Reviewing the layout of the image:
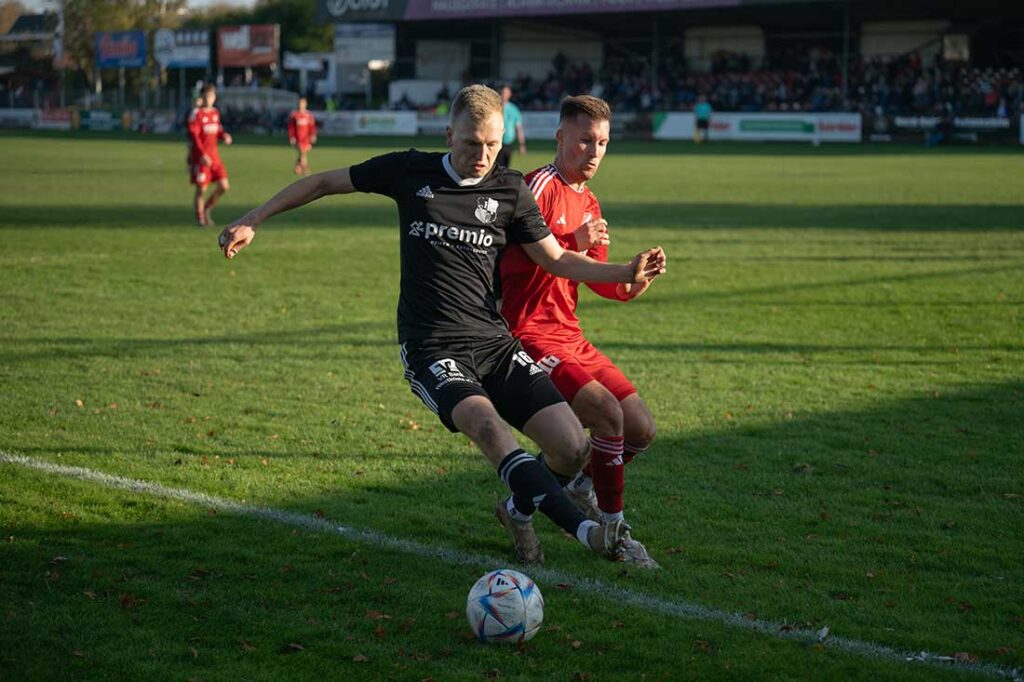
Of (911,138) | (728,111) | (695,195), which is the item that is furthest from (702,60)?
(695,195)

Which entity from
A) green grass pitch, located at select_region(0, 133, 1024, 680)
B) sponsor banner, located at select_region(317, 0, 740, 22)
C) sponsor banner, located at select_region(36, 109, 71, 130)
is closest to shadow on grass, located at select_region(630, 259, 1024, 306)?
green grass pitch, located at select_region(0, 133, 1024, 680)

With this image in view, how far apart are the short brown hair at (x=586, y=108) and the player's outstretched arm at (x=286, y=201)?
3.62 feet

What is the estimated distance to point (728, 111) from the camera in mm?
52188

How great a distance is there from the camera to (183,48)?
80562mm

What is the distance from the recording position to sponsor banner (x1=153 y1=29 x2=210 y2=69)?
7938cm

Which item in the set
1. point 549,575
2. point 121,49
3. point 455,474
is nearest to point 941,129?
point 455,474

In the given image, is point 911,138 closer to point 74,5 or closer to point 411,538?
point 411,538

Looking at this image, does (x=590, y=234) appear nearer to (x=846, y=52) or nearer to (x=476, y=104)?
(x=476, y=104)

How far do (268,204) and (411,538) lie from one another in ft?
5.60

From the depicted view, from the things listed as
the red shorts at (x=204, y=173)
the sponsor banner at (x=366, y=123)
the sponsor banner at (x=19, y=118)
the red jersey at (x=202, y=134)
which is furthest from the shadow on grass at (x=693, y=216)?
the sponsor banner at (x=19, y=118)

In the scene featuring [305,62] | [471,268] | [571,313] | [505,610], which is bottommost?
[505,610]

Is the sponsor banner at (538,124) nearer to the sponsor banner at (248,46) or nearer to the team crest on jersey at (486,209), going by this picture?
the sponsor banner at (248,46)

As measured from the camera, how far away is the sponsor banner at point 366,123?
5647 centimetres

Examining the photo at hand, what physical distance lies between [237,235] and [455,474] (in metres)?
2.13
